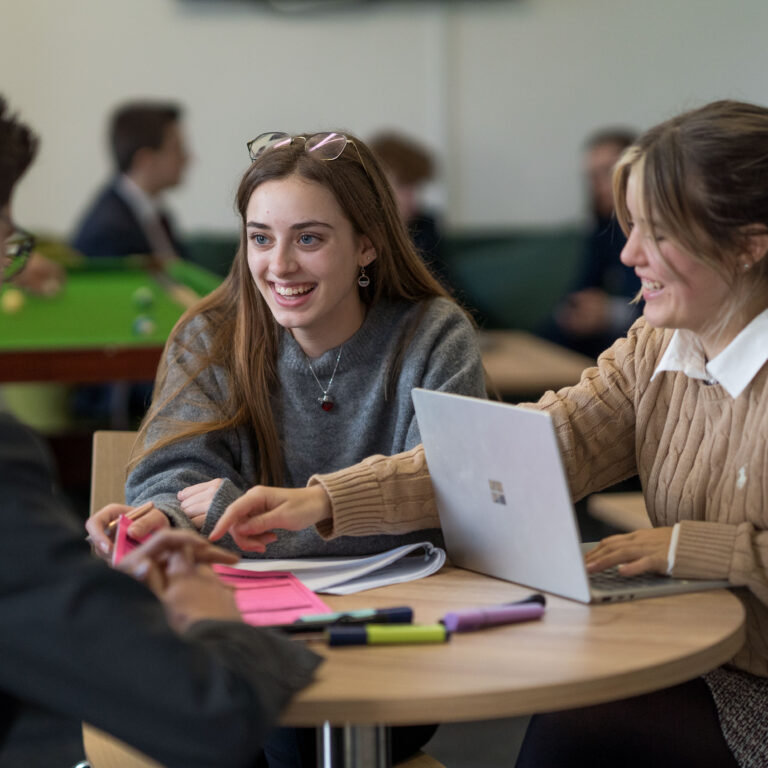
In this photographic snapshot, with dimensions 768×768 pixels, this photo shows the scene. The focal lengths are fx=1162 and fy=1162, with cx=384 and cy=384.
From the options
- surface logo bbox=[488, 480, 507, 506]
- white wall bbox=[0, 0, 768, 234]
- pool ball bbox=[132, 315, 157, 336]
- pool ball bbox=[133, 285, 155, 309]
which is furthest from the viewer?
white wall bbox=[0, 0, 768, 234]

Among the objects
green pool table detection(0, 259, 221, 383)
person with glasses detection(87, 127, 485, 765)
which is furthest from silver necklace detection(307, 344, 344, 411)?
green pool table detection(0, 259, 221, 383)

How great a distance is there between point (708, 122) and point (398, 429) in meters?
0.65

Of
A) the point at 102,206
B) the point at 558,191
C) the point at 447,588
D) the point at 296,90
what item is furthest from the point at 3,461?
the point at 558,191

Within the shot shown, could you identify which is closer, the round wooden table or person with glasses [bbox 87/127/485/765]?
the round wooden table

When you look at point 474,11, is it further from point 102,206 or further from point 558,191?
point 102,206

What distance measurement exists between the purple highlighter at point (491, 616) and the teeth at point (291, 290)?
2.18 ft

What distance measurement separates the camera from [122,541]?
1403 mm

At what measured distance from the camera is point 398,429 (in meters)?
1.76

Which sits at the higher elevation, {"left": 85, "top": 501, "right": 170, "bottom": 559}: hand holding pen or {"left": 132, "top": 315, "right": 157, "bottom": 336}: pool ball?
{"left": 85, "top": 501, "right": 170, "bottom": 559}: hand holding pen

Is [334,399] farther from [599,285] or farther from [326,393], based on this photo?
[599,285]

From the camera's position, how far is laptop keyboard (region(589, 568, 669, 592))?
4.37 feet

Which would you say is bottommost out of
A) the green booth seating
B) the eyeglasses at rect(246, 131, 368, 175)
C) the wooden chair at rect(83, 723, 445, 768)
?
the green booth seating

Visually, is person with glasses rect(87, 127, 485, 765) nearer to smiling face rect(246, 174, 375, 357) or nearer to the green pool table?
smiling face rect(246, 174, 375, 357)

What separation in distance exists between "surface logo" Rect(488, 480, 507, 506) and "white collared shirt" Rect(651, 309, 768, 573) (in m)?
0.21
